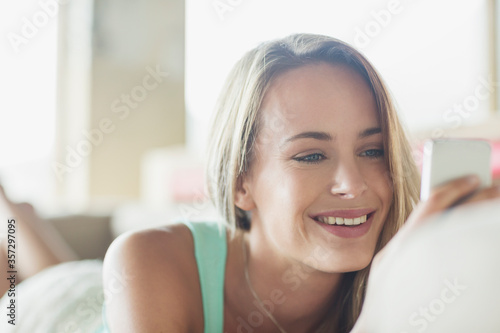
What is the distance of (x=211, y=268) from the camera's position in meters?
0.62

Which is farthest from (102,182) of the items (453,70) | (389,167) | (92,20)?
(389,167)

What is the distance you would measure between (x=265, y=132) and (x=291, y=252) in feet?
0.44

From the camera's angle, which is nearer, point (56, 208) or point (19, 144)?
point (19, 144)

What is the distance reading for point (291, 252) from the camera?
0.50 m

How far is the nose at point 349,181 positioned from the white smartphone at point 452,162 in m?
0.09

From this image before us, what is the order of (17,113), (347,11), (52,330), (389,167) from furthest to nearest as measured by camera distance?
(17,113), (52,330), (347,11), (389,167)

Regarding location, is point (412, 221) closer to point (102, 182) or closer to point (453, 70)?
point (453, 70)

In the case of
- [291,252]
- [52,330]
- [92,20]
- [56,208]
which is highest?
[92,20]

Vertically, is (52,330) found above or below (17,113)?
below

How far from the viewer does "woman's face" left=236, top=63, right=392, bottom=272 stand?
42 centimetres

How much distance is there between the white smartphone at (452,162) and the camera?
12.3 inches

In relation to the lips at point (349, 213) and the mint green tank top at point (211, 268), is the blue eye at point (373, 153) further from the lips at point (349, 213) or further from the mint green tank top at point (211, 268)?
the mint green tank top at point (211, 268)

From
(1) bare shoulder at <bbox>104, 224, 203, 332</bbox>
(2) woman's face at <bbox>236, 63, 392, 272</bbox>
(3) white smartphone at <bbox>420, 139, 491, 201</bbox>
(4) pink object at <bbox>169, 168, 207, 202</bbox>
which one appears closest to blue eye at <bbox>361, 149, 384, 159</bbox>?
(2) woman's face at <bbox>236, 63, 392, 272</bbox>

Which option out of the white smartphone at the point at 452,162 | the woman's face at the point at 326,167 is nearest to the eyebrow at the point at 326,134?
the woman's face at the point at 326,167
